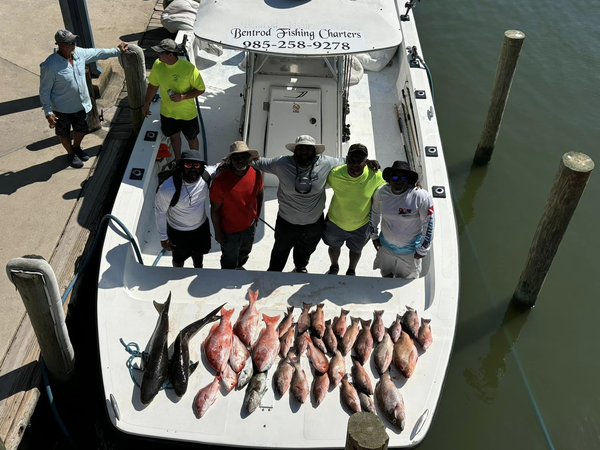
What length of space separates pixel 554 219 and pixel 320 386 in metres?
2.96

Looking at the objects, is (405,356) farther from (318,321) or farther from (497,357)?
(497,357)

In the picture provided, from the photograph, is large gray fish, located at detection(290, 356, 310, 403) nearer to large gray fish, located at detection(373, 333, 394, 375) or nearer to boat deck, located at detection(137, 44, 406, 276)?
large gray fish, located at detection(373, 333, 394, 375)

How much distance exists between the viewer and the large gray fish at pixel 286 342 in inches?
170

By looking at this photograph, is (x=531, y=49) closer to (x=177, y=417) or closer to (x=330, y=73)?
(x=330, y=73)

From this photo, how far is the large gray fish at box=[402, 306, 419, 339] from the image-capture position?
14.6 ft

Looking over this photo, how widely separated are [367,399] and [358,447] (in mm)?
1225

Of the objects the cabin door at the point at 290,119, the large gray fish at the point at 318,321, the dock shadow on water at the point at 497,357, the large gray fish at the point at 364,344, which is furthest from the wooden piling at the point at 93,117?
the dock shadow on water at the point at 497,357

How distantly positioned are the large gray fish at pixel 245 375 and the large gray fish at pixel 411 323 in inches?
46.6

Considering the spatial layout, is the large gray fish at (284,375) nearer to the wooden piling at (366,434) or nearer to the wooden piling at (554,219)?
the wooden piling at (366,434)

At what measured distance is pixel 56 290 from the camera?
13.8ft

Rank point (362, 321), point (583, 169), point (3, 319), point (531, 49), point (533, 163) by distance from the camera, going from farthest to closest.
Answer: point (531, 49) < point (533, 163) < point (583, 169) < point (3, 319) < point (362, 321)

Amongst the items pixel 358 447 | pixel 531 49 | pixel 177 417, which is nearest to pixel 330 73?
pixel 177 417

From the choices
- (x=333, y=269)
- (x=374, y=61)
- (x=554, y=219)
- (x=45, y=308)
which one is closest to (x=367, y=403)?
(x=333, y=269)

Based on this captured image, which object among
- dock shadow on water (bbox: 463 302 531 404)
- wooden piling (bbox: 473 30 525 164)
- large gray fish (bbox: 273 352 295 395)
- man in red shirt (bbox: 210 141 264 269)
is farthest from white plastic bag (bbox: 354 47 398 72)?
large gray fish (bbox: 273 352 295 395)
